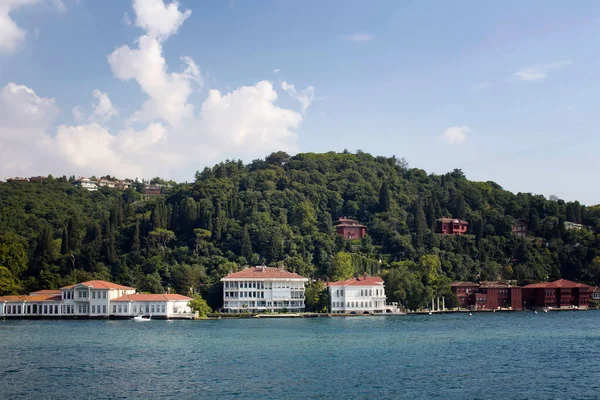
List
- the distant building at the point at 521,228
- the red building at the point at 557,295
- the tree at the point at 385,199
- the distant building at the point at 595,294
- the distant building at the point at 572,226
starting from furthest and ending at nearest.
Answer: the distant building at the point at 572,226 → the distant building at the point at 521,228 → the tree at the point at 385,199 → the distant building at the point at 595,294 → the red building at the point at 557,295

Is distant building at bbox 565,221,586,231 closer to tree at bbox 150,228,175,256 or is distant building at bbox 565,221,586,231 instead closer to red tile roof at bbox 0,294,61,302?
tree at bbox 150,228,175,256

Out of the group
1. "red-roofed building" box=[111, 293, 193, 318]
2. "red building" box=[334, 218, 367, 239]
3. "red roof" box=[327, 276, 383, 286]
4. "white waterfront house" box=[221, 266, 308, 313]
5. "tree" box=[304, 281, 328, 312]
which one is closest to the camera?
"red-roofed building" box=[111, 293, 193, 318]

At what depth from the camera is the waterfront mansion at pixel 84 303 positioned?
8819 centimetres

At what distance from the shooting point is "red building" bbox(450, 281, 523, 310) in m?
105

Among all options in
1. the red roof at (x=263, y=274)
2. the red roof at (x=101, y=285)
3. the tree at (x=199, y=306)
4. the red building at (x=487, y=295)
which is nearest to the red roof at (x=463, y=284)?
the red building at (x=487, y=295)

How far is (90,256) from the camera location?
100 meters

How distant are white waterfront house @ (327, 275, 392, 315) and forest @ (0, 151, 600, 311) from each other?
8.09ft

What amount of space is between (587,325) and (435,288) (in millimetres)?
28367

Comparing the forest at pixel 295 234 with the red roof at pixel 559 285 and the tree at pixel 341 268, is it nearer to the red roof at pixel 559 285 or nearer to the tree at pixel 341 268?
the tree at pixel 341 268

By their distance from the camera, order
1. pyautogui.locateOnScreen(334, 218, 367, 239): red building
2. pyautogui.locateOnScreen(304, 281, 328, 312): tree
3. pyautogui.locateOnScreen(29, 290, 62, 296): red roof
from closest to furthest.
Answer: pyautogui.locateOnScreen(29, 290, 62, 296): red roof → pyautogui.locateOnScreen(304, 281, 328, 312): tree → pyautogui.locateOnScreen(334, 218, 367, 239): red building

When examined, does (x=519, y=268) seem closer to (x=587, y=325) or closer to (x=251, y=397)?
(x=587, y=325)

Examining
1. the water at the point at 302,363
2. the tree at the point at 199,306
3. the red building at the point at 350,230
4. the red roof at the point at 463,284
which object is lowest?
the water at the point at 302,363

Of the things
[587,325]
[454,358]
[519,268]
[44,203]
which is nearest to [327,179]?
[519,268]

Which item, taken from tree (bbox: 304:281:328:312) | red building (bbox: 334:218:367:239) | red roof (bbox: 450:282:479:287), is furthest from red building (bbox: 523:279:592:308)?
tree (bbox: 304:281:328:312)
